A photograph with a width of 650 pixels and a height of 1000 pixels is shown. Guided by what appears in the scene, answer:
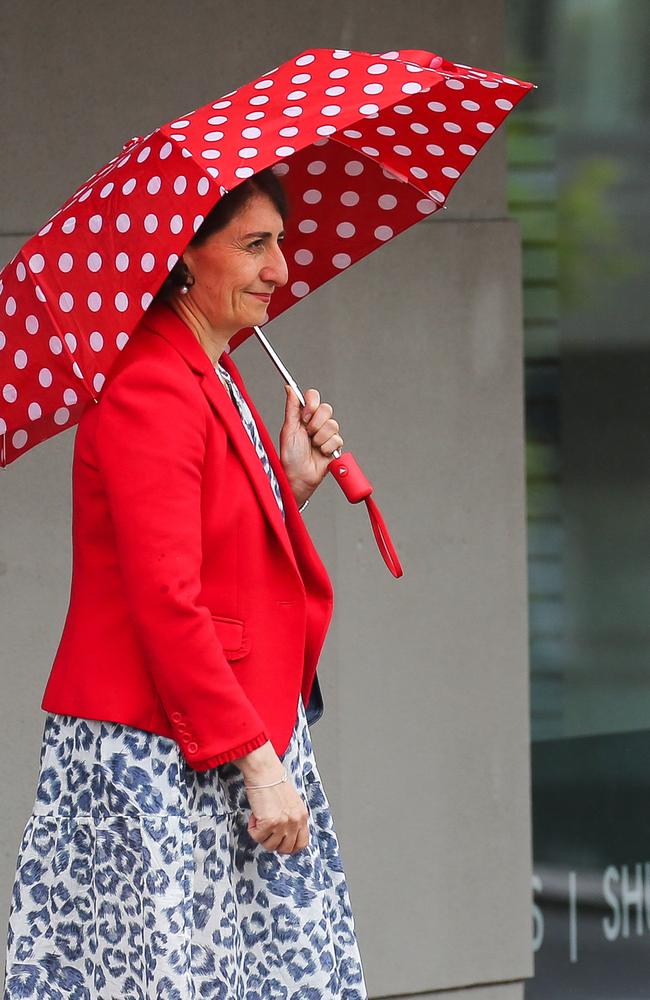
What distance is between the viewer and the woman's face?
2619 millimetres

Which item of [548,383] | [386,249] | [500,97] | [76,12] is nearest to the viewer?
[500,97]

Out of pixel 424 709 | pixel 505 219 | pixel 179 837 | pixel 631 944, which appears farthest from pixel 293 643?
pixel 631 944

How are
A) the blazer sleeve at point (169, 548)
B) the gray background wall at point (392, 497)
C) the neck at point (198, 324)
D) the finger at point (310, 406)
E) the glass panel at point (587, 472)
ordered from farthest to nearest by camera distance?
the glass panel at point (587, 472) < the gray background wall at point (392, 497) < the finger at point (310, 406) < the neck at point (198, 324) < the blazer sleeve at point (169, 548)

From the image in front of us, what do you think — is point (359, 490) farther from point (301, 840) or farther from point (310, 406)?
point (301, 840)

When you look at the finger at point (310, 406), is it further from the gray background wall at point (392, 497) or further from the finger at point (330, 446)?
the gray background wall at point (392, 497)

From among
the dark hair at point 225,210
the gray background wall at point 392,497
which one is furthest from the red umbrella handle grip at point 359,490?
the gray background wall at point 392,497

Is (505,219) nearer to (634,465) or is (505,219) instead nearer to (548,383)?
(548,383)

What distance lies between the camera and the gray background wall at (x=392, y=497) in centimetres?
387

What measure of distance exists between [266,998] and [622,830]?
223 centimetres

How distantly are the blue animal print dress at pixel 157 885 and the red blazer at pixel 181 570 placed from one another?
94 millimetres

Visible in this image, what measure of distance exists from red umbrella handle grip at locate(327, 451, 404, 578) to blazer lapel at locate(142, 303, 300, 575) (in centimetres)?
14

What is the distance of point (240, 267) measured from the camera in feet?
8.61

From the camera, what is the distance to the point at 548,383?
4.56 metres

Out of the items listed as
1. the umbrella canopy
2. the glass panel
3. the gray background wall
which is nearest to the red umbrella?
the umbrella canopy
